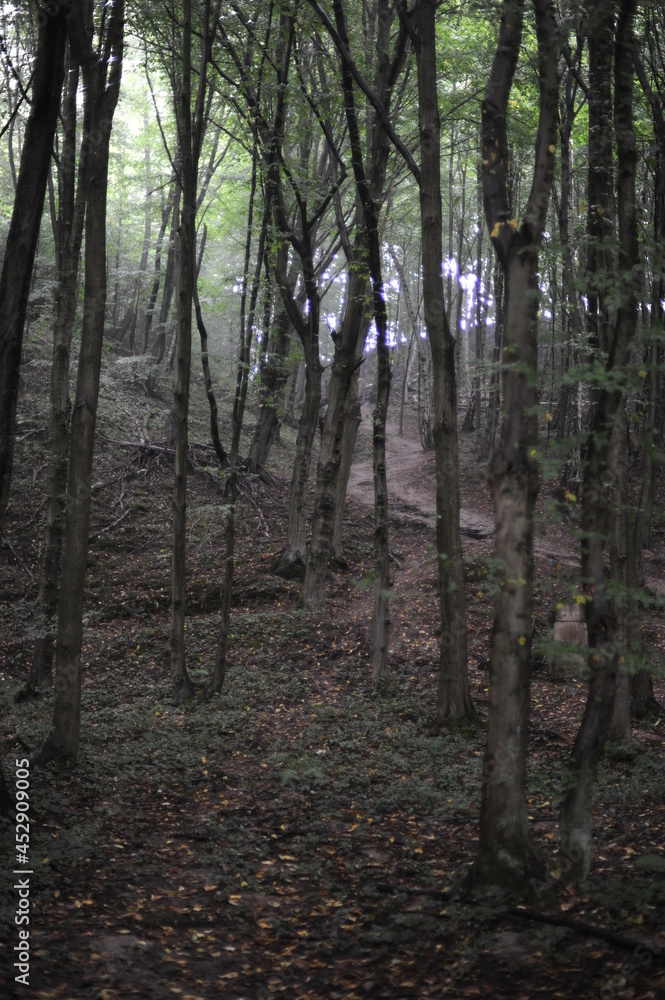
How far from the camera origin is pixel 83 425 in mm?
6688

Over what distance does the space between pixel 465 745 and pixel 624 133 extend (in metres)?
5.97

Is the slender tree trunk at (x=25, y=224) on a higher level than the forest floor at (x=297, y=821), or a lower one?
higher

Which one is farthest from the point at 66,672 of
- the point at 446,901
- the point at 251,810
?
the point at 446,901

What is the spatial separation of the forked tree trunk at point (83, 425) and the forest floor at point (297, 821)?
51 centimetres

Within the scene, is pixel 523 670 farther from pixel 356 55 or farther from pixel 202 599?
pixel 356 55

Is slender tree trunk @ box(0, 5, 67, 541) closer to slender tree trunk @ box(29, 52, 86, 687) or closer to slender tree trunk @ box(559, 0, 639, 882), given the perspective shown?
slender tree trunk @ box(29, 52, 86, 687)

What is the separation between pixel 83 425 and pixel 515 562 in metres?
4.14

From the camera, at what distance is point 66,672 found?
6.77 metres

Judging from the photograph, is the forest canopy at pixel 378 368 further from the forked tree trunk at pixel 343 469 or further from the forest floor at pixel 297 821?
the forest floor at pixel 297 821

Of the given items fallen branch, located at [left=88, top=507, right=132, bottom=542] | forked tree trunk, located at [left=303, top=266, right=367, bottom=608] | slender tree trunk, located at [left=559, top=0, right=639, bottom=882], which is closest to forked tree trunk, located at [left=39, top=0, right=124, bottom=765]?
slender tree trunk, located at [left=559, top=0, right=639, bottom=882]

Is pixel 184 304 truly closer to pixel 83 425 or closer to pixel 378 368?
pixel 378 368

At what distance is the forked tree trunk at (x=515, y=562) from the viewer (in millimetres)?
4434

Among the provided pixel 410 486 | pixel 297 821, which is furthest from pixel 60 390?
pixel 410 486

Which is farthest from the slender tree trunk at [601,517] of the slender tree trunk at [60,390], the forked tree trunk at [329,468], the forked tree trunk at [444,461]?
the forked tree trunk at [329,468]
